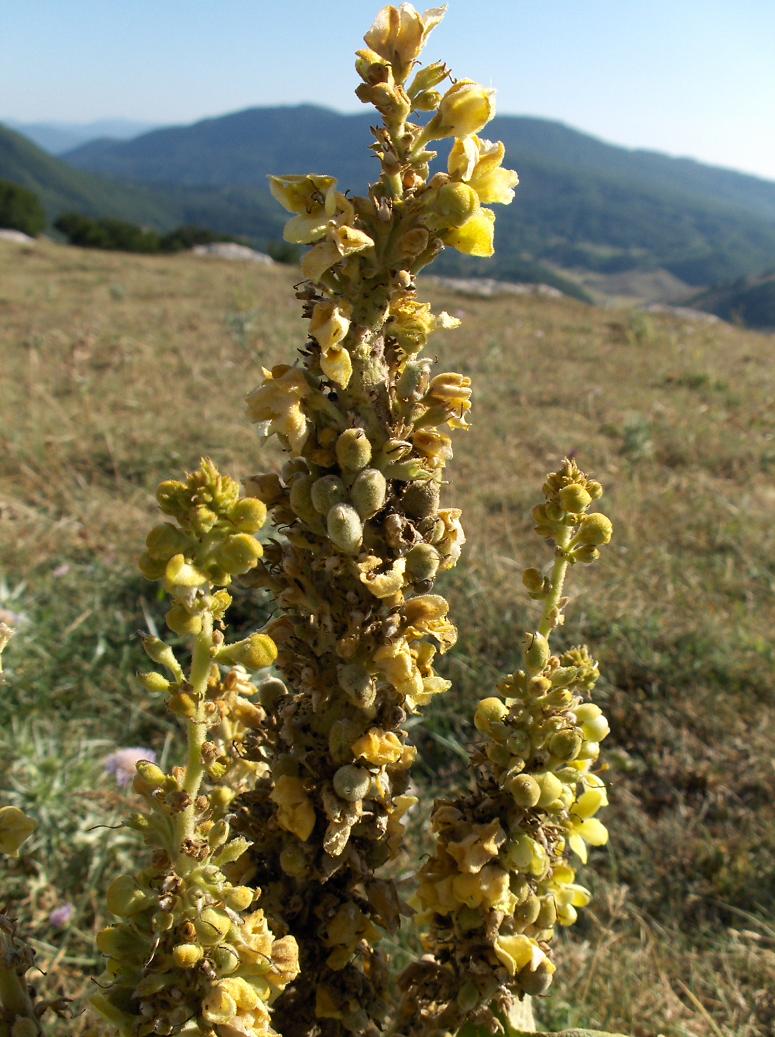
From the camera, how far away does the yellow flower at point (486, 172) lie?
3.40ft

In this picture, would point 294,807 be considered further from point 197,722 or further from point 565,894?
point 565,894

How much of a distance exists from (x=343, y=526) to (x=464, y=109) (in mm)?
545

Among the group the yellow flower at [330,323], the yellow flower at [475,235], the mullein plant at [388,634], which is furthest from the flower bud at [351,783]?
the yellow flower at [475,235]

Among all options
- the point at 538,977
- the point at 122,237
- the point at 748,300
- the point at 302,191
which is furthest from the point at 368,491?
the point at 748,300

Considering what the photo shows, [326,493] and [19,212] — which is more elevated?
[326,493]

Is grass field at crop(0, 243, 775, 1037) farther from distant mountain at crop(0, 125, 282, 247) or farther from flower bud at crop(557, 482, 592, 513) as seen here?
distant mountain at crop(0, 125, 282, 247)

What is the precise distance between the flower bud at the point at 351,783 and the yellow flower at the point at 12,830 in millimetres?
402

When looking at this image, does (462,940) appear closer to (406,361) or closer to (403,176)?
(406,361)

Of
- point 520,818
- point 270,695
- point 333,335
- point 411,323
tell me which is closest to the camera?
point 333,335

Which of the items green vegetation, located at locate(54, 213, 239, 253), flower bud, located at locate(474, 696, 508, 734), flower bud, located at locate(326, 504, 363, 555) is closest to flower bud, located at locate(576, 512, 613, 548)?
flower bud, located at locate(474, 696, 508, 734)

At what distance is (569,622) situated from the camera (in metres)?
3.66

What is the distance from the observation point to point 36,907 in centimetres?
234

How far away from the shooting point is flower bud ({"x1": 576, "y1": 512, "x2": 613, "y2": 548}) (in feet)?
3.86

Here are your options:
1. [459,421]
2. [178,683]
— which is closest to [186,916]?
[178,683]
